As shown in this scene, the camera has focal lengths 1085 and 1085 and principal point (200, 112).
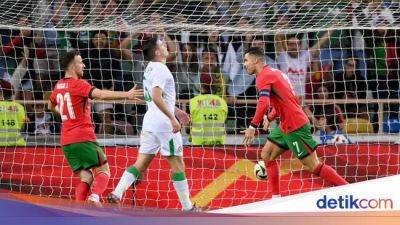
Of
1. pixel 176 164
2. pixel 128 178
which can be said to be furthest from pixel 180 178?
pixel 128 178

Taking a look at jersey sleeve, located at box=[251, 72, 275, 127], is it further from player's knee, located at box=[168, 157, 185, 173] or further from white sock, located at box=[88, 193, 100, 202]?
white sock, located at box=[88, 193, 100, 202]

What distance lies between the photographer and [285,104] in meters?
11.0

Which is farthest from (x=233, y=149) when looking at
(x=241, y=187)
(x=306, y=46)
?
(x=306, y=46)

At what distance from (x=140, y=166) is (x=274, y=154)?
1490 mm

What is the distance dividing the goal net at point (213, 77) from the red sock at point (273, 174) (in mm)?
779

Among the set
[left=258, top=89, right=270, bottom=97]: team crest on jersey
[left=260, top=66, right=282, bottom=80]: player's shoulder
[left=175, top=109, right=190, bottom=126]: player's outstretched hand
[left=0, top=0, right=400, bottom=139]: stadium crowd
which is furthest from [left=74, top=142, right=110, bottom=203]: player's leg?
[left=0, top=0, right=400, bottom=139]: stadium crowd

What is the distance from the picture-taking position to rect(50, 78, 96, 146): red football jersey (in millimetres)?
10445

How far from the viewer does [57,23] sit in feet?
42.5

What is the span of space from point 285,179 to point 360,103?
1.92m

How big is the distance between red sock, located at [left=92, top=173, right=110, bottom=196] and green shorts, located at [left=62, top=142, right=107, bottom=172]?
0.12m

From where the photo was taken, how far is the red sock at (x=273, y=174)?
1124cm

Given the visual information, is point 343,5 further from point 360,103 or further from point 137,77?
point 137,77

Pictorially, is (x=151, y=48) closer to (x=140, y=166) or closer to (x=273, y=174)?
(x=140, y=166)

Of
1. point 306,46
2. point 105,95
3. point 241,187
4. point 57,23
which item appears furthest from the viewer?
point 306,46
